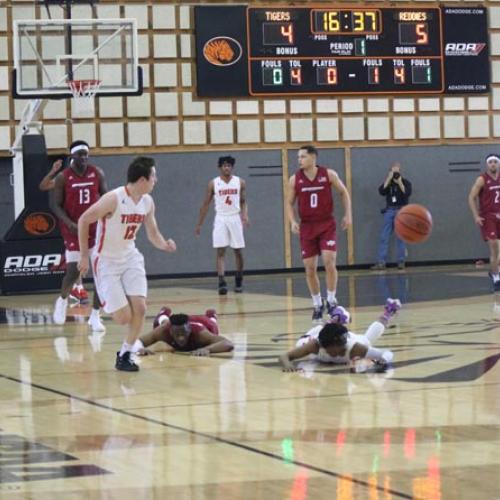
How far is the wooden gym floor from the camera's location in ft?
18.8

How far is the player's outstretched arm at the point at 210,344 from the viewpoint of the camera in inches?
419

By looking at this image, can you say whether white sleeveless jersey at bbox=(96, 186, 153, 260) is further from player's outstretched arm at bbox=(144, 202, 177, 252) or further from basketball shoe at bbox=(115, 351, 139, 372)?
basketball shoe at bbox=(115, 351, 139, 372)

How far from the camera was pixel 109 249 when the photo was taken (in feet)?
32.8

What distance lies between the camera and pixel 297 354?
31.6 ft

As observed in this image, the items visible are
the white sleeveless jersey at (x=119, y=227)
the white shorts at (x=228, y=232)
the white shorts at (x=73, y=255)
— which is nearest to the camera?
the white sleeveless jersey at (x=119, y=227)

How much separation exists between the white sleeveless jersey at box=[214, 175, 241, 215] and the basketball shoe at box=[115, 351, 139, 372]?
30.8 feet

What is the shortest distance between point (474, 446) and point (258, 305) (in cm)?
945

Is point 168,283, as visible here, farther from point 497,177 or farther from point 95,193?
point 95,193

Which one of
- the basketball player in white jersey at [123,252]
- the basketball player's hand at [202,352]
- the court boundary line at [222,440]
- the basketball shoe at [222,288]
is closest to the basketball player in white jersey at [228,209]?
the basketball shoe at [222,288]

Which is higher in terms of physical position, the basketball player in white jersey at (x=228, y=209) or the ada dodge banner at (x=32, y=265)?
the basketball player in white jersey at (x=228, y=209)

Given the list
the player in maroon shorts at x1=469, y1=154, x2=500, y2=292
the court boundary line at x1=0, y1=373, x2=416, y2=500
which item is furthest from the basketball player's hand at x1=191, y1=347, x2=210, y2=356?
the player in maroon shorts at x1=469, y1=154, x2=500, y2=292

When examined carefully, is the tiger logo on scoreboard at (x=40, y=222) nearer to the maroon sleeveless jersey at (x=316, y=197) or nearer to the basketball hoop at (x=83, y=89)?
the basketball hoop at (x=83, y=89)

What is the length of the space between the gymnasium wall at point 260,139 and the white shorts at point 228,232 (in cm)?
338

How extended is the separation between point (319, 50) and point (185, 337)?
1226 centimetres
